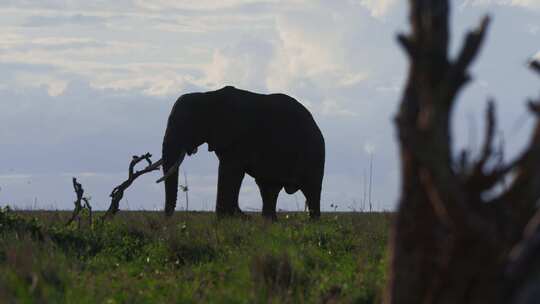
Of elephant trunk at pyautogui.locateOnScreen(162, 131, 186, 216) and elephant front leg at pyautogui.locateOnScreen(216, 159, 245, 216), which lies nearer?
elephant trunk at pyautogui.locateOnScreen(162, 131, 186, 216)

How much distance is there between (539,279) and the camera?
3.89 meters

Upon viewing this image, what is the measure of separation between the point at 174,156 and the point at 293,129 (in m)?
2.96

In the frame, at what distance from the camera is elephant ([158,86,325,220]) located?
18.7 metres

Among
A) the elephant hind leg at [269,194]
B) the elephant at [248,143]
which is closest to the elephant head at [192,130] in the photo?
the elephant at [248,143]

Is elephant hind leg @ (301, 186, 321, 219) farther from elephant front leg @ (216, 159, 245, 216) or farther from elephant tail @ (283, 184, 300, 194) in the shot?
elephant front leg @ (216, 159, 245, 216)

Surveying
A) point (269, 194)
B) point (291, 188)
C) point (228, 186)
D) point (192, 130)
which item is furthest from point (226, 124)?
point (291, 188)

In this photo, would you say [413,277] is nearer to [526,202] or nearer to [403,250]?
[403,250]

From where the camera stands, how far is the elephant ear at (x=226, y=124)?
61.5 ft

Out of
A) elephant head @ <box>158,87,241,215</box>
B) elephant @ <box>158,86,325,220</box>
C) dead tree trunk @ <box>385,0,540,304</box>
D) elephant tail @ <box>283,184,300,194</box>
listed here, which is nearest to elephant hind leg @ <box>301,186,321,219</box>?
elephant @ <box>158,86,325,220</box>

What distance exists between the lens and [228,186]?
734 inches

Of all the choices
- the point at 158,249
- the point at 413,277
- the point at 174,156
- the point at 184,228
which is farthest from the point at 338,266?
the point at 174,156

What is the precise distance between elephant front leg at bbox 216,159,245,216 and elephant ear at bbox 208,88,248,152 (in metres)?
0.36

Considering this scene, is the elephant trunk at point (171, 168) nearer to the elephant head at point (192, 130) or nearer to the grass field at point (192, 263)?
the elephant head at point (192, 130)

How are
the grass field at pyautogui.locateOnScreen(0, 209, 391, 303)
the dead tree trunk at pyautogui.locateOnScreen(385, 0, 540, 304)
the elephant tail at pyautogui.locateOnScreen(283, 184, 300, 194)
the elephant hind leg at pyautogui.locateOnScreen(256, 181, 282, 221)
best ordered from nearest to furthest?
the dead tree trunk at pyautogui.locateOnScreen(385, 0, 540, 304) < the grass field at pyautogui.locateOnScreen(0, 209, 391, 303) < the elephant hind leg at pyautogui.locateOnScreen(256, 181, 282, 221) < the elephant tail at pyautogui.locateOnScreen(283, 184, 300, 194)
